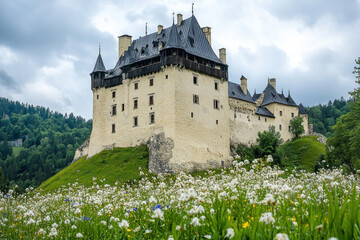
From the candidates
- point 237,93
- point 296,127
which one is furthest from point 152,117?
point 296,127

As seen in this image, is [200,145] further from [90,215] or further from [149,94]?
[90,215]

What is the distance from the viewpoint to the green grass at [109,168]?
56.5 m

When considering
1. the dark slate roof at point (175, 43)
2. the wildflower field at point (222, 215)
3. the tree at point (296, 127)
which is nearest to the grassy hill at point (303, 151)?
the tree at point (296, 127)

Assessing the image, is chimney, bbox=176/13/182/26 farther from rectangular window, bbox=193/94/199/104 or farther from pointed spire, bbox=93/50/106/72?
pointed spire, bbox=93/50/106/72

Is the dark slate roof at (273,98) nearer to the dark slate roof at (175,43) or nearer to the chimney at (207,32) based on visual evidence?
the chimney at (207,32)

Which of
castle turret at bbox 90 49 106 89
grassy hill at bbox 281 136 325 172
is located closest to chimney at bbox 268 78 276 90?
grassy hill at bbox 281 136 325 172

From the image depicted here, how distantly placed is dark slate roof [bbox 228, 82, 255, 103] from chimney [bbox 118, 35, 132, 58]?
17.7 meters

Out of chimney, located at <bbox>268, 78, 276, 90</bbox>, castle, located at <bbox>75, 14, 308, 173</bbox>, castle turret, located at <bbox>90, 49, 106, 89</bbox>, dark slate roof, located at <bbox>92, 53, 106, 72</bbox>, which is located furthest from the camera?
chimney, located at <bbox>268, 78, 276, 90</bbox>

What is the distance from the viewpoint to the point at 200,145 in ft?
200

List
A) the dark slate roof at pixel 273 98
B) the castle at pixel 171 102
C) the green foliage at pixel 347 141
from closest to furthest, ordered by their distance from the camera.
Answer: the green foliage at pixel 347 141 < the castle at pixel 171 102 < the dark slate roof at pixel 273 98

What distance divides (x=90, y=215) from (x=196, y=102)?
49.6 m

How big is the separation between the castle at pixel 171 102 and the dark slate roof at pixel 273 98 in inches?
524

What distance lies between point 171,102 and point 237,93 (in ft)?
67.2

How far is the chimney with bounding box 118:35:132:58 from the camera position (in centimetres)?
7293
